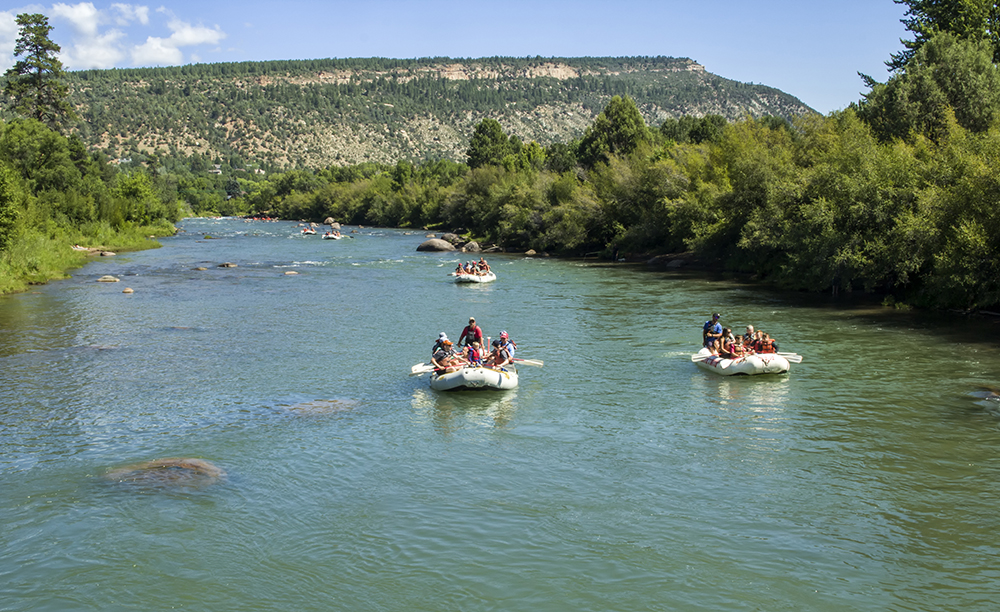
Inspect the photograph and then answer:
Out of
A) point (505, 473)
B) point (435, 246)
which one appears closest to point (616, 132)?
point (435, 246)

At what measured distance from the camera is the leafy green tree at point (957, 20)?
56094 millimetres

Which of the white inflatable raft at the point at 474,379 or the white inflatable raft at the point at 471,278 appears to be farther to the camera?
the white inflatable raft at the point at 471,278

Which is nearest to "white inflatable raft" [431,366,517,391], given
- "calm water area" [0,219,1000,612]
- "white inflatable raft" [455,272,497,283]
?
"calm water area" [0,219,1000,612]

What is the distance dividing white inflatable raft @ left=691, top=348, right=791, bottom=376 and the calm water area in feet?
1.53

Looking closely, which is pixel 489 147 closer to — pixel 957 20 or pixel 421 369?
pixel 957 20

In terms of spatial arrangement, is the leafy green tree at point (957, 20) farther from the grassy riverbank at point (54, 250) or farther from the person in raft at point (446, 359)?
the grassy riverbank at point (54, 250)

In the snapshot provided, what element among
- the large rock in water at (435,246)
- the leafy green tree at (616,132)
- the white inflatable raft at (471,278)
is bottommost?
the white inflatable raft at (471,278)

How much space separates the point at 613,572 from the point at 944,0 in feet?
203

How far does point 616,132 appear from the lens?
100750 millimetres

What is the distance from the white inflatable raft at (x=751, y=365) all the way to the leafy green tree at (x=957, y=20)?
38.4m

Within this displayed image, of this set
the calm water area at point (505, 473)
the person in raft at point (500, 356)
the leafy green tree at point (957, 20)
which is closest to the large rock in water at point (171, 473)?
the calm water area at point (505, 473)

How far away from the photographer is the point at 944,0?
5938 cm

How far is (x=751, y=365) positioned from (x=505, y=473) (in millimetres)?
12051

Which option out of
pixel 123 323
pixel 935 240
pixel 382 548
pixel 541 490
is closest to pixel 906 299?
pixel 935 240
